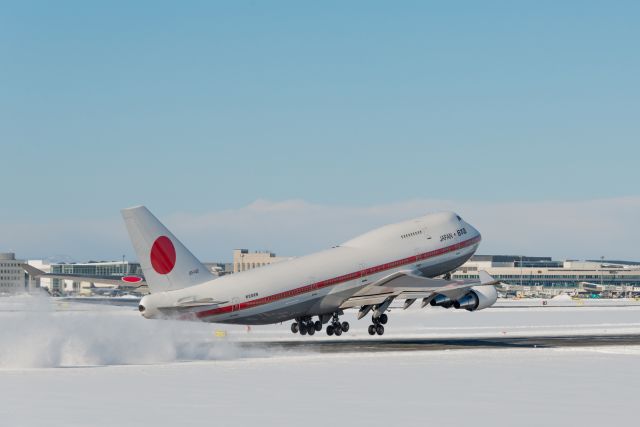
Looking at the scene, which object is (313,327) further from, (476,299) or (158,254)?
(158,254)

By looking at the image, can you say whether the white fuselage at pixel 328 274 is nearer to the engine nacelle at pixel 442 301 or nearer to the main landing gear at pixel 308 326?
the main landing gear at pixel 308 326

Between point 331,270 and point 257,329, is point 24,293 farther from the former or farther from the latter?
point 257,329

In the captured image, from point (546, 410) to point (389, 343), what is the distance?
31.6 meters

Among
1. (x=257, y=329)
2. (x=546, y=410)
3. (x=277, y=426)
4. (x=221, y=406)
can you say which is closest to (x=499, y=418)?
(x=546, y=410)

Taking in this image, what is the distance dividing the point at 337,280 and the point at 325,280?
105cm

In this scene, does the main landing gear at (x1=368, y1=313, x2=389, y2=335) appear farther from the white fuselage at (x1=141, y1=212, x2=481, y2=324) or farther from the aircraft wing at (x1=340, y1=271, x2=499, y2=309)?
the white fuselage at (x1=141, y1=212, x2=481, y2=324)

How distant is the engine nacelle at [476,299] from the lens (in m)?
64.0

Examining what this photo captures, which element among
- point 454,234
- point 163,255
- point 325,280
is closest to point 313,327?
point 325,280

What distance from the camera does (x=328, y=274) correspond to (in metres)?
60.9

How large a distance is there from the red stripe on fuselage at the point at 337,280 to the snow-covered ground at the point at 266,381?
2.06 meters

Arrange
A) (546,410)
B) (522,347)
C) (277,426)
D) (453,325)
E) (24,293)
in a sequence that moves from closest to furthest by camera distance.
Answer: (277,426) < (546,410) < (24,293) < (522,347) < (453,325)

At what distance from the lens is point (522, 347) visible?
2281 inches

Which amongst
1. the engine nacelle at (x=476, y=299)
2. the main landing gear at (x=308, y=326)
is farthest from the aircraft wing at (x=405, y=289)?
the main landing gear at (x=308, y=326)

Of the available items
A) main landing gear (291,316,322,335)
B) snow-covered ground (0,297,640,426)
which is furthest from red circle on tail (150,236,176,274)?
main landing gear (291,316,322,335)
